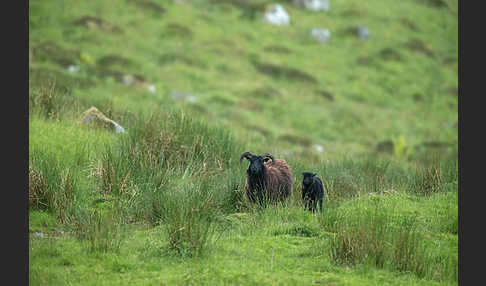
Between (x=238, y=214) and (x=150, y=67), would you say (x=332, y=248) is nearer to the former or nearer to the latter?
(x=238, y=214)

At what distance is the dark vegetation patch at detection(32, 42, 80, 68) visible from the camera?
27797 millimetres

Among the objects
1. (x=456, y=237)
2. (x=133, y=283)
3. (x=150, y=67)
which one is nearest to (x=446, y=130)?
(x=150, y=67)

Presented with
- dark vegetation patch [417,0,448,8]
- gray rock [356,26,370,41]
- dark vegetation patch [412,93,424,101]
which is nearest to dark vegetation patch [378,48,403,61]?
gray rock [356,26,370,41]

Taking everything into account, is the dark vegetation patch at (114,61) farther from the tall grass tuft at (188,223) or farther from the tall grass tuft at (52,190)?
the tall grass tuft at (188,223)

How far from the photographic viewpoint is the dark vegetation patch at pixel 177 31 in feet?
116

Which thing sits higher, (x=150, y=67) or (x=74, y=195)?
(x=150, y=67)

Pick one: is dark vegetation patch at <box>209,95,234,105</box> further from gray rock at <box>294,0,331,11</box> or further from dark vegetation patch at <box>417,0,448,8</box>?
dark vegetation patch at <box>417,0,448,8</box>

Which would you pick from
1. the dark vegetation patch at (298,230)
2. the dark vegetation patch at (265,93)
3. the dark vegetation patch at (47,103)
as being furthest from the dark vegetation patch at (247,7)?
the dark vegetation patch at (298,230)

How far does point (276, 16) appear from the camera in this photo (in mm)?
41312

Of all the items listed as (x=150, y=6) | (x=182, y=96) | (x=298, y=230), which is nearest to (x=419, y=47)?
(x=150, y=6)

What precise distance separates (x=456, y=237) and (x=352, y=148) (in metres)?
17.4

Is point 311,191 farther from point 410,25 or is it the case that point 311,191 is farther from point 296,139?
point 410,25

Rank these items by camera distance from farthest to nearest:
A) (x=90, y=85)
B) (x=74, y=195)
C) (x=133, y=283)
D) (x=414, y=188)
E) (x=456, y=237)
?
(x=90, y=85), (x=414, y=188), (x=74, y=195), (x=456, y=237), (x=133, y=283)

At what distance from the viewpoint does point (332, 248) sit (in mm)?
8406
